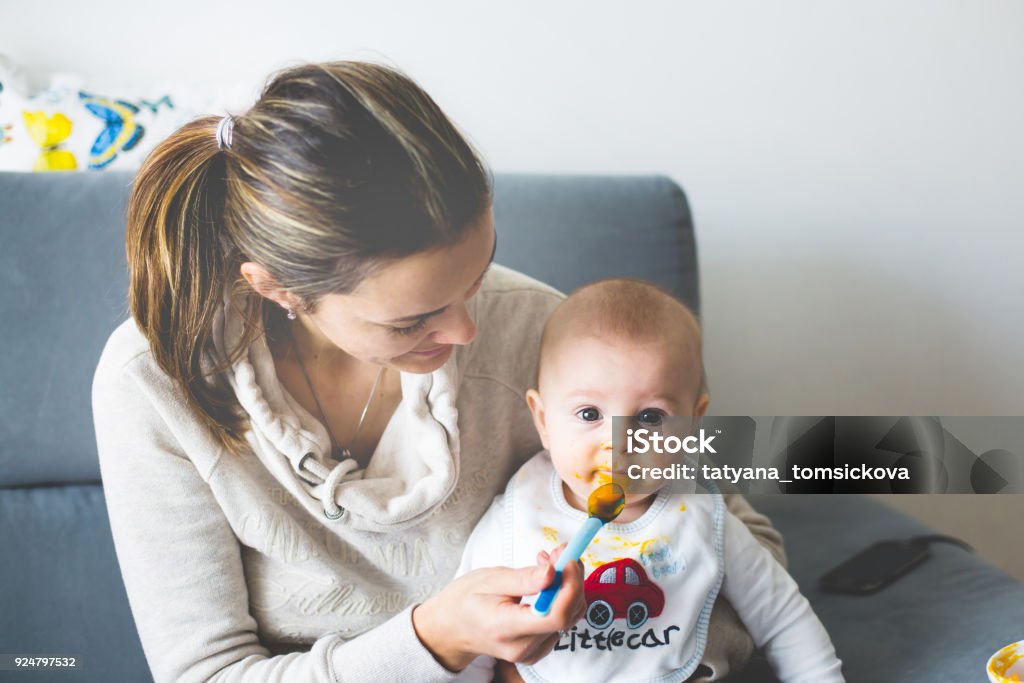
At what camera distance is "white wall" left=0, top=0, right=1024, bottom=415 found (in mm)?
1237

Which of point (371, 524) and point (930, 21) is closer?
point (371, 524)

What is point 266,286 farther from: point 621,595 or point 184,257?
point 621,595

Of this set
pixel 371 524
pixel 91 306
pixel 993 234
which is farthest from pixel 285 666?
pixel 993 234

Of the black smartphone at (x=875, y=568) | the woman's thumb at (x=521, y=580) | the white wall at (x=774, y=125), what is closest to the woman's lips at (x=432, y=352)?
the woman's thumb at (x=521, y=580)

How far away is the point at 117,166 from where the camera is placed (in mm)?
1104

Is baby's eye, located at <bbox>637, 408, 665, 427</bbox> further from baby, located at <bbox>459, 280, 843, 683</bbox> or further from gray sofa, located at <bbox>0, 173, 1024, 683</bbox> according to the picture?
gray sofa, located at <bbox>0, 173, 1024, 683</bbox>

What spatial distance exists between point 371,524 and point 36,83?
78cm

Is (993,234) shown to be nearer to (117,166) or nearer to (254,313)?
(254,313)

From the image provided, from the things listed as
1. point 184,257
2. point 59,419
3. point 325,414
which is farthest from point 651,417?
point 59,419

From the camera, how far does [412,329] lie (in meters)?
0.83

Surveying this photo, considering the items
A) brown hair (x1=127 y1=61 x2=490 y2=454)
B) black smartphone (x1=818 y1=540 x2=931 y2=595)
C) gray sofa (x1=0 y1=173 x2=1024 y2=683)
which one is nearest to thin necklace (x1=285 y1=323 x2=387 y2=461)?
brown hair (x1=127 y1=61 x2=490 y2=454)

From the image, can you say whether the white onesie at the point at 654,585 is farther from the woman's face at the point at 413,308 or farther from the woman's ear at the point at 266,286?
the woman's ear at the point at 266,286

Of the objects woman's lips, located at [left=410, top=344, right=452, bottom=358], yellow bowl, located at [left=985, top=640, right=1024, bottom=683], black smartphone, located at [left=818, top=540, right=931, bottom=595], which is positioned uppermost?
woman's lips, located at [left=410, top=344, right=452, bottom=358]

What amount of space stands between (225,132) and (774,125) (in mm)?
994
